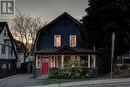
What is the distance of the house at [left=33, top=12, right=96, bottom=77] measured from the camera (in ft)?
193

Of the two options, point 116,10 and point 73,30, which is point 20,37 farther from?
point 116,10

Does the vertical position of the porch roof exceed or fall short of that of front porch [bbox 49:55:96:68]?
it exceeds it

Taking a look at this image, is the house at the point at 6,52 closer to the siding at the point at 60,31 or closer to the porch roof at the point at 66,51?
the siding at the point at 60,31

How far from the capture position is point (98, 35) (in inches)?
1823

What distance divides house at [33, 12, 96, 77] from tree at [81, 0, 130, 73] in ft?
39.6

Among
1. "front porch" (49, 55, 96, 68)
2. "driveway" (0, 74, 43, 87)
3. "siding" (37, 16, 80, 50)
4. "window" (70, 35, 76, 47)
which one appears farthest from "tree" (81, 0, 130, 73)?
"window" (70, 35, 76, 47)

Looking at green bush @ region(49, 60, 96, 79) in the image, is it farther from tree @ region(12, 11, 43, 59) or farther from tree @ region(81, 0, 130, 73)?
tree @ region(12, 11, 43, 59)

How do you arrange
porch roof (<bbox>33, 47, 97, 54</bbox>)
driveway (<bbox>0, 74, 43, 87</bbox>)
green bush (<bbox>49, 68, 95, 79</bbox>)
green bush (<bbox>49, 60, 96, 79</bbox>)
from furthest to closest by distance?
porch roof (<bbox>33, 47, 97, 54</bbox>) → green bush (<bbox>49, 60, 96, 79</bbox>) → green bush (<bbox>49, 68, 95, 79</bbox>) → driveway (<bbox>0, 74, 43, 87</bbox>)

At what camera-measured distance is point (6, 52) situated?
70875 millimetres

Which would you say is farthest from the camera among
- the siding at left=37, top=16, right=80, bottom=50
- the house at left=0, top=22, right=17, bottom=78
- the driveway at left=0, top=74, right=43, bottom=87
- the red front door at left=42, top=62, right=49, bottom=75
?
the house at left=0, top=22, right=17, bottom=78

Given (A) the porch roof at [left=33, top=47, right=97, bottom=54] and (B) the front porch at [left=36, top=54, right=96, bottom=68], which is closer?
(A) the porch roof at [left=33, top=47, right=97, bottom=54]

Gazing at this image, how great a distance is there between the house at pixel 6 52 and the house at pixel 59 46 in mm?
8265

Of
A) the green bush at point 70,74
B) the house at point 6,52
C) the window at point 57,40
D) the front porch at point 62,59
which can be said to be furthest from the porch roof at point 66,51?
the house at point 6,52

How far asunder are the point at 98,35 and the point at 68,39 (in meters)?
15.2
